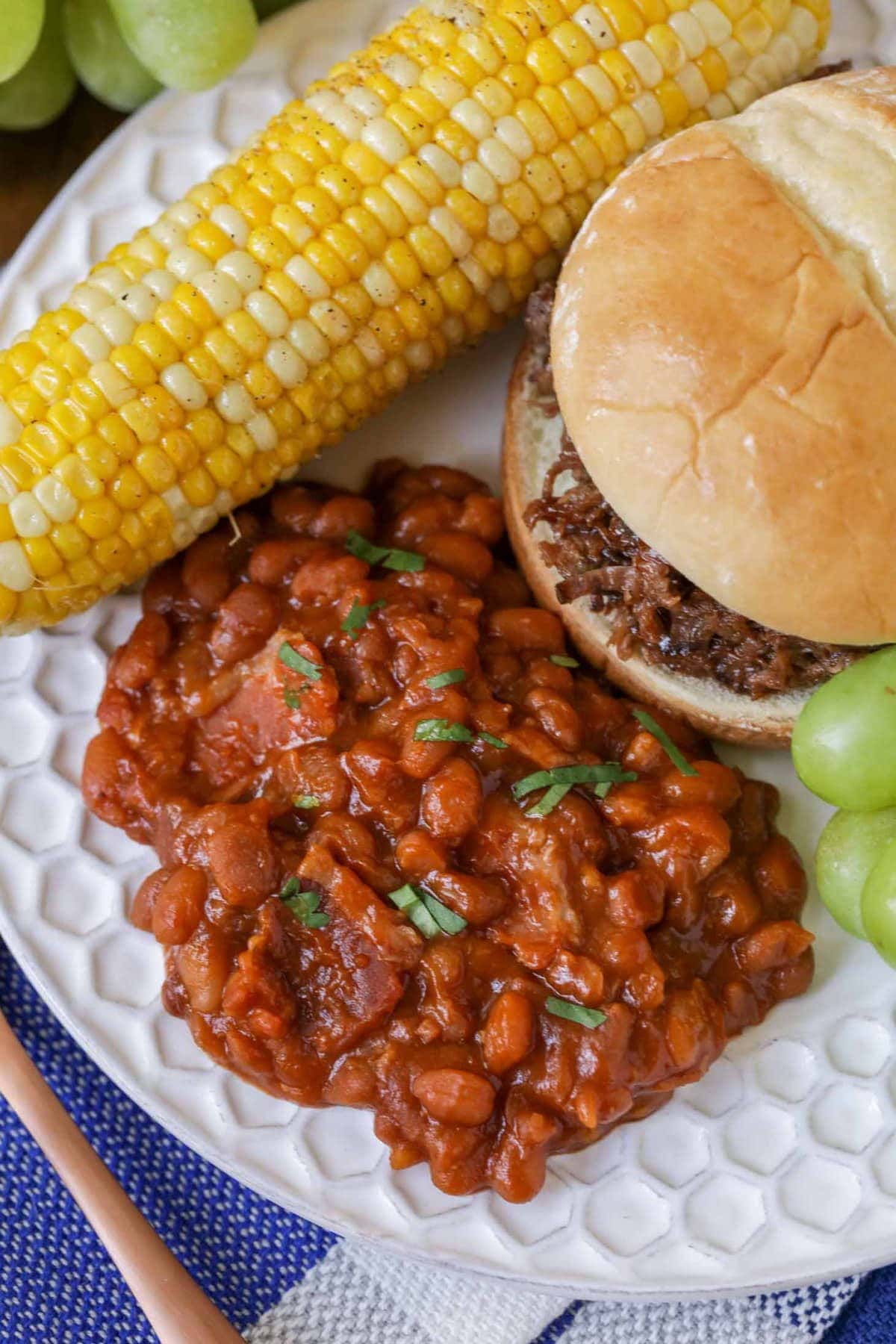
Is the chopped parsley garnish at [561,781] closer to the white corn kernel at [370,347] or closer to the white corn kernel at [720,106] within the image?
the white corn kernel at [370,347]

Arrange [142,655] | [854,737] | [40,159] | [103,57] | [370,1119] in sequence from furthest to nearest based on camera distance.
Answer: [40,159]
[103,57]
[142,655]
[370,1119]
[854,737]

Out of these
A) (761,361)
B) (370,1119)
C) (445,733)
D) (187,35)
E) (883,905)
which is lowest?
(370,1119)

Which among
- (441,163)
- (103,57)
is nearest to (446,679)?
(441,163)

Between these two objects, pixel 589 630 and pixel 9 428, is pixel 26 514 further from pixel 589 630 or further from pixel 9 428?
pixel 589 630

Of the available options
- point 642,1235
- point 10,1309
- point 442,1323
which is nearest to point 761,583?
point 642,1235

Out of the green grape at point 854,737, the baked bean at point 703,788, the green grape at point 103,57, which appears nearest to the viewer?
the green grape at point 854,737

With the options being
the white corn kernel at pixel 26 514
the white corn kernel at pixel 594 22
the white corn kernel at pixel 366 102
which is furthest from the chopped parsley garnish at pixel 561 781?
the white corn kernel at pixel 594 22

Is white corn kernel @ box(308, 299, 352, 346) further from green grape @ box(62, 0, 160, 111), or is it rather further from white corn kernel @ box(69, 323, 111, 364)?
green grape @ box(62, 0, 160, 111)

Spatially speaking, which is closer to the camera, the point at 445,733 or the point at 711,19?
the point at 445,733
